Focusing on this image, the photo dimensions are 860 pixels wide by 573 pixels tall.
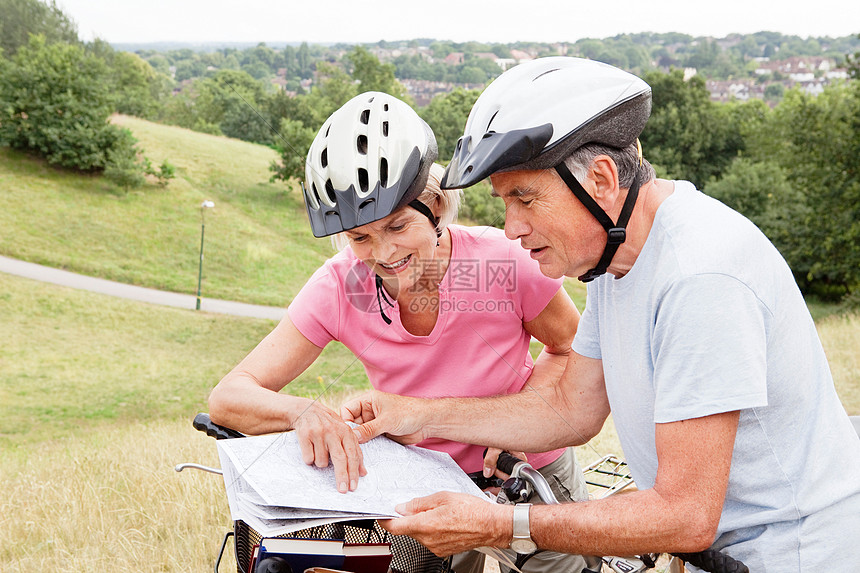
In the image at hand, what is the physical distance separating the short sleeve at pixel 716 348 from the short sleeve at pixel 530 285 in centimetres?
91

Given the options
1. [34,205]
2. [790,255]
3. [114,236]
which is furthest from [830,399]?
[34,205]

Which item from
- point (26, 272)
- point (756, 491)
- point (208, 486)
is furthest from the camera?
point (26, 272)

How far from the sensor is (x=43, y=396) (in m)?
19.2

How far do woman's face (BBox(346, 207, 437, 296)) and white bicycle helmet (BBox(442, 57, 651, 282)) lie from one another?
45 centimetres

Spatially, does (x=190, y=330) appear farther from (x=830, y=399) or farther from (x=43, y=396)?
(x=830, y=399)

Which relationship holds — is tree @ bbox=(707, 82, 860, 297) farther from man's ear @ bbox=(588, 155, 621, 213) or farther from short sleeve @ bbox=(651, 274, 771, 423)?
short sleeve @ bbox=(651, 274, 771, 423)

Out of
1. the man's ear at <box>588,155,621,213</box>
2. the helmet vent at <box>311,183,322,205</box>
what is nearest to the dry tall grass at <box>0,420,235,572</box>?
the helmet vent at <box>311,183,322,205</box>

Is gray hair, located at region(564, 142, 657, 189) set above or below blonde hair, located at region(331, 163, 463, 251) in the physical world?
above

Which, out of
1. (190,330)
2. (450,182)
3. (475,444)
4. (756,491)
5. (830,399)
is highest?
(450,182)

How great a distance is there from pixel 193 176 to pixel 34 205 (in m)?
9.62

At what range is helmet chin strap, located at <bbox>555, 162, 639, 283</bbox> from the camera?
1.64 meters

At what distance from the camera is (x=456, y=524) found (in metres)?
1.63

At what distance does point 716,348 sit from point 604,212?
42 centimetres

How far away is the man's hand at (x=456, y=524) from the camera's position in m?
1.63
